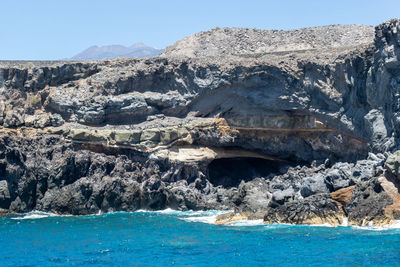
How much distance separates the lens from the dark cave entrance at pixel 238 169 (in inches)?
2077

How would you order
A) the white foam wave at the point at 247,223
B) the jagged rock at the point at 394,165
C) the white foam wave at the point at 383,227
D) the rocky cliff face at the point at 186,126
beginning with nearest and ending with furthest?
1. the white foam wave at the point at 383,227
2. the jagged rock at the point at 394,165
3. the white foam wave at the point at 247,223
4. the rocky cliff face at the point at 186,126

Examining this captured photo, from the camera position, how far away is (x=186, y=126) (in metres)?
50.0

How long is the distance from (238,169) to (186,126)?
722cm

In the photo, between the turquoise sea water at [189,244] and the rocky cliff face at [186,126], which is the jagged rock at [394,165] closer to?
the turquoise sea water at [189,244]

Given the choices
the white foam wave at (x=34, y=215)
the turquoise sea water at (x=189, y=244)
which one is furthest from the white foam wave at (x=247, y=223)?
the white foam wave at (x=34, y=215)

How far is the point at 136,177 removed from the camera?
4806 cm

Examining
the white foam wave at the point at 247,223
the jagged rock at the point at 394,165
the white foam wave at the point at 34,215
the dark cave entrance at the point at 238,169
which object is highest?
the jagged rock at the point at 394,165

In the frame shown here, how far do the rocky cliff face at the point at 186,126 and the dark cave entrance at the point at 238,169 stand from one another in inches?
5.0

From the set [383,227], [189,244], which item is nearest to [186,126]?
[189,244]

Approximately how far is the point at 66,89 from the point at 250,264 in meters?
30.4

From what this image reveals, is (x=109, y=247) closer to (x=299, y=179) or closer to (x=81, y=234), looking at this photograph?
(x=81, y=234)

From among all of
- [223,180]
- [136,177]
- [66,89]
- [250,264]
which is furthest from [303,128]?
[250,264]

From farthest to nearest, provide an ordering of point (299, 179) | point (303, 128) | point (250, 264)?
1. point (303, 128)
2. point (299, 179)
3. point (250, 264)

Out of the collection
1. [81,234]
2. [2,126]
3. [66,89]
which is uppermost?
[66,89]
